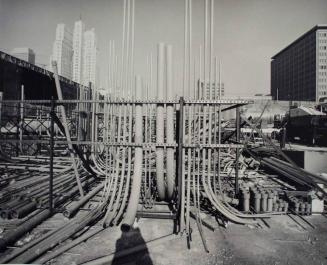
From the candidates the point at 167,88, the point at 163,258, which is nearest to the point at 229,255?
the point at 163,258

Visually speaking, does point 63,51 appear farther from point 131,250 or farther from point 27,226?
point 131,250

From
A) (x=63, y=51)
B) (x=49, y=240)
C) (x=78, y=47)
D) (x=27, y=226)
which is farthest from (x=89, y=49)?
(x=49, y=240)

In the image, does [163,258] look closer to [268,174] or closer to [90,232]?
[90,232]

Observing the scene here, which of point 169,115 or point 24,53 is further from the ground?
point 24,53

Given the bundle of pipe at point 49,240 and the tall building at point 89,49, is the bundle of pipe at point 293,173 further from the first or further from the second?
the tall building at point 89,49

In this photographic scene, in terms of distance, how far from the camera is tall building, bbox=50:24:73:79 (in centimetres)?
12181

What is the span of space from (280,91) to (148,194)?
130 meters

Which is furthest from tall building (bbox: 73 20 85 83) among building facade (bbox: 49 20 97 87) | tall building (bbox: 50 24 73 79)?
tall building (bbox: 50 24 73 79)

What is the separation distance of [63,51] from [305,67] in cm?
11592

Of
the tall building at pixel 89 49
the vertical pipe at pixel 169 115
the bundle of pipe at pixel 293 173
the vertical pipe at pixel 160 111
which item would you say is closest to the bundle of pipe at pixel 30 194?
the vertical pipe at pixel 160 111

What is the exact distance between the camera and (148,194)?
6.28 m

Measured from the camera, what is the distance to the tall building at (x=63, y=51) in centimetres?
12181

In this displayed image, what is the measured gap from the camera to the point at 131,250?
409 cm

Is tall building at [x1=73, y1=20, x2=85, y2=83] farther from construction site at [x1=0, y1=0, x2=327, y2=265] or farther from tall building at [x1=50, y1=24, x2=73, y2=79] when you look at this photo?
construction site at [x1=0, y1=0, x2=327, y2=265]
